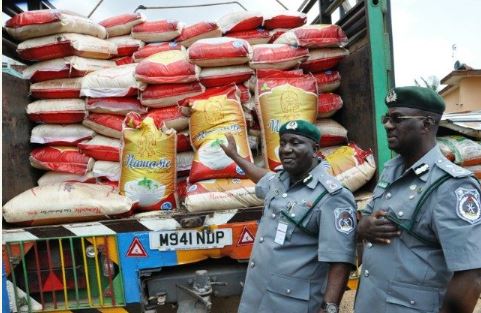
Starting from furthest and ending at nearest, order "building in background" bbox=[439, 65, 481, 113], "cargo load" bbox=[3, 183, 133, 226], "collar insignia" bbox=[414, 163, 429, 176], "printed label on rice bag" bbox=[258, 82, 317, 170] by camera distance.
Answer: "building in background" bbox=[439, 65, 481, 113]
"printed label on rice bag" bbox=[258, 82, 317, 170]
"cargo load" bbox=[3, 183, 133, 226]
"collar insignia" bbox=[414, 163, 429, 176]

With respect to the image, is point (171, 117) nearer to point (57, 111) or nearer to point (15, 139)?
point (57, 111)

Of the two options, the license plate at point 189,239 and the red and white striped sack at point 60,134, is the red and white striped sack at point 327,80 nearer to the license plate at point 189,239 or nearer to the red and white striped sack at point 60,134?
the license plate at point 189,239

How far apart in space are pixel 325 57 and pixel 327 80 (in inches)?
5.8

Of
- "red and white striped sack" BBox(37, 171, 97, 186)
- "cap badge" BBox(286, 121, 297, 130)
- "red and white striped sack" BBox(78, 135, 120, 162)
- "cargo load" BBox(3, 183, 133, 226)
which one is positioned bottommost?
"cargo load" BBox(3, 183, 133, 226)

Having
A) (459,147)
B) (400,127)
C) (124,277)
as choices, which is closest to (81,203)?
(124,277)

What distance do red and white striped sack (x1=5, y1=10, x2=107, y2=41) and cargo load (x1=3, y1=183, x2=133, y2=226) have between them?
1163 mm

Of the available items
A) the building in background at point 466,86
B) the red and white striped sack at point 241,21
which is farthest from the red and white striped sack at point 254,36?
the building in background at point 466,86

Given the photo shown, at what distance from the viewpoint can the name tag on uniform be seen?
173 centimetres

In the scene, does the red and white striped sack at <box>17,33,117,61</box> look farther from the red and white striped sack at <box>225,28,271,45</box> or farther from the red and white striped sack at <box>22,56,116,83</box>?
the red and white striped sack at <box>225,28,271,45</box>

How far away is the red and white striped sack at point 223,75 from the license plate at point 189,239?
3.59ft

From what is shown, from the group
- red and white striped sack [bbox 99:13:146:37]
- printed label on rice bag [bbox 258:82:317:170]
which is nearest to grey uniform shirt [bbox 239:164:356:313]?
printed label on rice bag [bbox 258:82:317:170]

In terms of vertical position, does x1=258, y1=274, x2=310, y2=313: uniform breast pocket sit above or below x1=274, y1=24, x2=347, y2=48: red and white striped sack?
below

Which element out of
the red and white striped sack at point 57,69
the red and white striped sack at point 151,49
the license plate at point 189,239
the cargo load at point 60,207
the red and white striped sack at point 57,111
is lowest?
the license plate at point 189,239

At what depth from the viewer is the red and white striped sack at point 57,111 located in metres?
2.77
